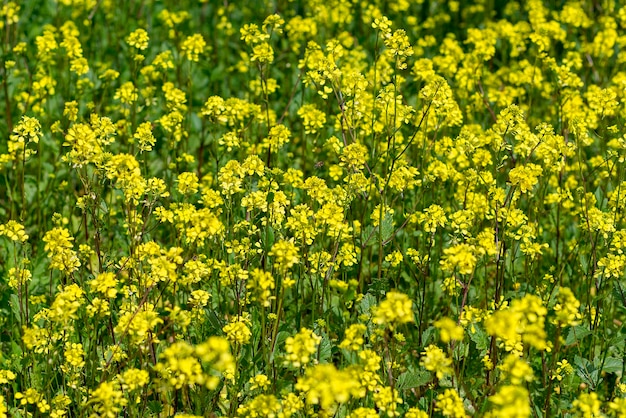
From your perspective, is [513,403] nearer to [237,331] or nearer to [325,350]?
[237,331]

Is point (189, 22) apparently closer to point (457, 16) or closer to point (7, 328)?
point (457, 16)

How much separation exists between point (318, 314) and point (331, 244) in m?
0.70

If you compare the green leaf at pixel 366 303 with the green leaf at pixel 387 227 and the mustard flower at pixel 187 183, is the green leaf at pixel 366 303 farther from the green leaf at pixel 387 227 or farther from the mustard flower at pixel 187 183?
the mustard flower at pixel 187 183

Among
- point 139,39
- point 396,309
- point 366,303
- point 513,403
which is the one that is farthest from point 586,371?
point 139,39

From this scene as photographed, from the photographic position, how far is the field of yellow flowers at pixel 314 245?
3980 mm

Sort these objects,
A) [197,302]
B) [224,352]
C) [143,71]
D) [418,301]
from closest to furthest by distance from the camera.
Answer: [224,352], [197,302], [418,301], [143,71]

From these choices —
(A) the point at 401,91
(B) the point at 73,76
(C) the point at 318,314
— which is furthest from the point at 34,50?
(C) the point at 318,314

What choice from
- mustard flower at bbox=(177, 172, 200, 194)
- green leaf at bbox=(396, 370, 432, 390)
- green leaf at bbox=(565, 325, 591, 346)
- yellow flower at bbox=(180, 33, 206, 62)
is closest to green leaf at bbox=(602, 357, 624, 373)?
green leaf at bbox=(565, 325, 591, 346)

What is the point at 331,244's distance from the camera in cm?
560

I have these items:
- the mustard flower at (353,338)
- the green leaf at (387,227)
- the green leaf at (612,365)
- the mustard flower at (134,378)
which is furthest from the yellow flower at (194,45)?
the green leaf at (612,365)

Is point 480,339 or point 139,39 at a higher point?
point 139,39

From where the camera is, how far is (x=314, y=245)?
5.35 meters

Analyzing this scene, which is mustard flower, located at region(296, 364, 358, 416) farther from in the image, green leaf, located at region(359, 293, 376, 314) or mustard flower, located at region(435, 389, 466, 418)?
green leaf, located at region(359, 293, 376, 314)

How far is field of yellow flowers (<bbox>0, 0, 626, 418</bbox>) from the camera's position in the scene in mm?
3980
